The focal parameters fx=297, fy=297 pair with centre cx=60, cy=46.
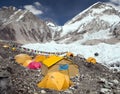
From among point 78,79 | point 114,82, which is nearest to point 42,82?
point 78,79

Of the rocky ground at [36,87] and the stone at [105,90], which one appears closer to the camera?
the rocky ground at [36,87]

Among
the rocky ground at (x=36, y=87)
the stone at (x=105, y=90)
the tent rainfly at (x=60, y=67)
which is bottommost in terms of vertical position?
the stone at (x=105, y=90)

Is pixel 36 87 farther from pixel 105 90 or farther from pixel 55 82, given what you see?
pixel 105 90

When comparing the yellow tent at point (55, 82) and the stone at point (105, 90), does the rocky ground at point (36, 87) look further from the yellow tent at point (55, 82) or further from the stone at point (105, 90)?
the yellow tent at point (55, 82)

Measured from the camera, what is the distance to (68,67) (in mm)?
28484

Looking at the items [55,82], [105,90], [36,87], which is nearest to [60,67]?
[55,82]

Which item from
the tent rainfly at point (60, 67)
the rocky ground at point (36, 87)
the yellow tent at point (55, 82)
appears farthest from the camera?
the tent rainfly at point (60, 67)

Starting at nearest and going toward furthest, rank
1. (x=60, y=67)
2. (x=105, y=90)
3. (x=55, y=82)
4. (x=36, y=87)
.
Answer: (x=36, y=87)
(x=105, y=90)
(x=55, y=82)
(x=60, y=67)

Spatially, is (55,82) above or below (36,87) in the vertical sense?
above

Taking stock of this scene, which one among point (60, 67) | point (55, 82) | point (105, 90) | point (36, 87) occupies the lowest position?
point (105, 90)

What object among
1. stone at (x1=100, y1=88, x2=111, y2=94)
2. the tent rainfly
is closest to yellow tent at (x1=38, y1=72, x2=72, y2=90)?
stone at (x1=100, y1=88, x2=111, y2=94)

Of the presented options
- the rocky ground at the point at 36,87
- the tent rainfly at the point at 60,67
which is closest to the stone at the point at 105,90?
the rocky ground at the point at 36,87

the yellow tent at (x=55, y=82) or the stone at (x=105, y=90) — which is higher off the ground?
the yellow tent at (x=55, y=82)

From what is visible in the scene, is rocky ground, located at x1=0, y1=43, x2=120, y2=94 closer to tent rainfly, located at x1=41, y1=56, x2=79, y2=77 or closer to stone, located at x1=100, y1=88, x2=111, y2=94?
stone, located at x1=100, y1=88, x2=111, y2=94
